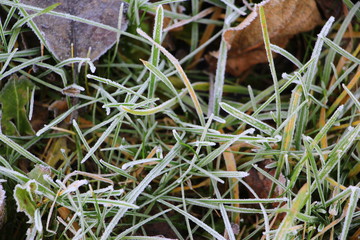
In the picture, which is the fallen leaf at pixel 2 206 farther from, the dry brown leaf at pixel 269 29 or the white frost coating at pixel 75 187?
the dry brown leaf at pixel 269 29

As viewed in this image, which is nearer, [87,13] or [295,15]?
[87,13]

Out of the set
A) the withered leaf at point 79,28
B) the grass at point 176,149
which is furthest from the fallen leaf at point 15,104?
the withered leaf at point 79,28

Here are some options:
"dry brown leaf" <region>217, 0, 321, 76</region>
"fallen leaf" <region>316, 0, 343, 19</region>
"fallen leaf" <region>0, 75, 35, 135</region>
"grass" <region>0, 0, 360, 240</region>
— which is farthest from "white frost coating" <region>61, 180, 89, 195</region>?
"fallen leaf" <region>316, 0, 343, 19</region>

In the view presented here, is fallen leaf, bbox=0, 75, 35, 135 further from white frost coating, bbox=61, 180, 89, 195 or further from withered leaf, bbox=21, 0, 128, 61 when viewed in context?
white frost coating, bbox=61, 180, 89, 195

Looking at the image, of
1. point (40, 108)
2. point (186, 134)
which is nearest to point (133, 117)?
point (186, 134)

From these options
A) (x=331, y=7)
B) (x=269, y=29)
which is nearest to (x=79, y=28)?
(x=269, y=29)

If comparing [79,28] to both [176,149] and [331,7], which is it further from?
[331,7]

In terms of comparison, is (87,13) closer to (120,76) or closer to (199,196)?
(120,76)
